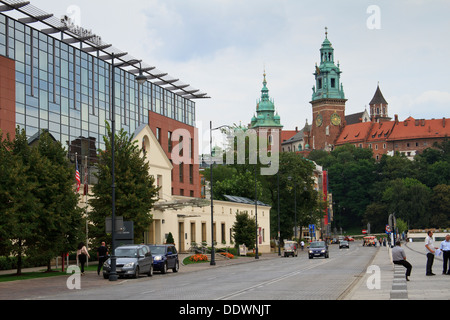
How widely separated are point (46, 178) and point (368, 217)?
142837 mm

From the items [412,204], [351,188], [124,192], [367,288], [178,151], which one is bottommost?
[367,288]

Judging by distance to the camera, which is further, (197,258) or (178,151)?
(178,151)

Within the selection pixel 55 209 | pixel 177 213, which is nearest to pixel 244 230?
pixel 177 213

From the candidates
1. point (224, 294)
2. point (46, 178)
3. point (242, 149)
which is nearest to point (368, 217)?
point (242, 149)

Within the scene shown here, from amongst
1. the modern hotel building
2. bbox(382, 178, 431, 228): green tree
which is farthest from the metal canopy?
bbox(382, 178, 431, 228): green tree

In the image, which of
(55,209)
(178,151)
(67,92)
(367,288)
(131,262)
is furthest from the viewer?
(178,151)

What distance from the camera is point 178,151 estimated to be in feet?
265

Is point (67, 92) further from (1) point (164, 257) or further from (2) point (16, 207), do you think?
(2) point (16, 207)

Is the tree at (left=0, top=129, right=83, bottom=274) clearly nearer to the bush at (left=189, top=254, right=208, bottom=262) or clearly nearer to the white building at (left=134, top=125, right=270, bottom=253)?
the bush at (left=189, top=254, right=208, bottom=262)

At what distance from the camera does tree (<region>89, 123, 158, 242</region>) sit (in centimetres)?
4238

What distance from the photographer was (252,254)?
2847 inches

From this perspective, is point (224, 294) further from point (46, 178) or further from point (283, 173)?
point (283, 173)

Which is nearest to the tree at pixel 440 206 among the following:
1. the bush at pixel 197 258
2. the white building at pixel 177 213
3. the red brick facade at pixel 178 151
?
the white building at pixel 177 213

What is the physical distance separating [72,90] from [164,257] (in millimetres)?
A: 34687
